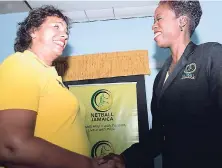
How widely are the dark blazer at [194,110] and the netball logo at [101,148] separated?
0.69 metres

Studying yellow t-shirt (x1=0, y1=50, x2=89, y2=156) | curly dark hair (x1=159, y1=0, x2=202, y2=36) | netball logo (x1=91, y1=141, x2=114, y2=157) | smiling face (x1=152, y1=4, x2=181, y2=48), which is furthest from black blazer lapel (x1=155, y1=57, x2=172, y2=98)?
netball logo (x1=91, y1=141, x2=114, y2=157)

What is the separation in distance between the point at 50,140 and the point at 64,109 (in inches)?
5.5

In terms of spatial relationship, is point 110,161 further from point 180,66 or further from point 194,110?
point 180,66

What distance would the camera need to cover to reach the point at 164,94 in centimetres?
149

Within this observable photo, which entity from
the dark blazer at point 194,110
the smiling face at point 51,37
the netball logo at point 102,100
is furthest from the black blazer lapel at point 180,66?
the netball logo at point 102,100

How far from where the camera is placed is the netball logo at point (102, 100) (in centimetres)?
223

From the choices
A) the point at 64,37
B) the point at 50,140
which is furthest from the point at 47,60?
the point at 50,140

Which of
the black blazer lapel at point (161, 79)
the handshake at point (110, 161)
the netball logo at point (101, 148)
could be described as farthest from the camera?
the netball logo at point (101, 148)

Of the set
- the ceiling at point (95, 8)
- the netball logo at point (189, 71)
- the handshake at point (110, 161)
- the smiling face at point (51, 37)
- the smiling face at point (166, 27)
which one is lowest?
the handshake at point (110, 161)

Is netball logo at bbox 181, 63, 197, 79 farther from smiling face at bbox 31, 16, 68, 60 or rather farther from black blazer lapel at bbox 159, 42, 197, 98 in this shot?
smiling face at bbox 31, 16, 68, 60

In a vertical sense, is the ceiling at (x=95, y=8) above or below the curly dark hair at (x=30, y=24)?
above

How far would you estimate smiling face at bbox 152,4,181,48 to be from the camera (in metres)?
1.65

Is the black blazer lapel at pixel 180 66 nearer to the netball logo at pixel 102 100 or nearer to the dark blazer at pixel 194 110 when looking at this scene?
the dark blazer at pixel 194 110

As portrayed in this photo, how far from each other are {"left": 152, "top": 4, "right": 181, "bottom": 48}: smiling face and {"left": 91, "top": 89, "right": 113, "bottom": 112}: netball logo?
0.74 meters
